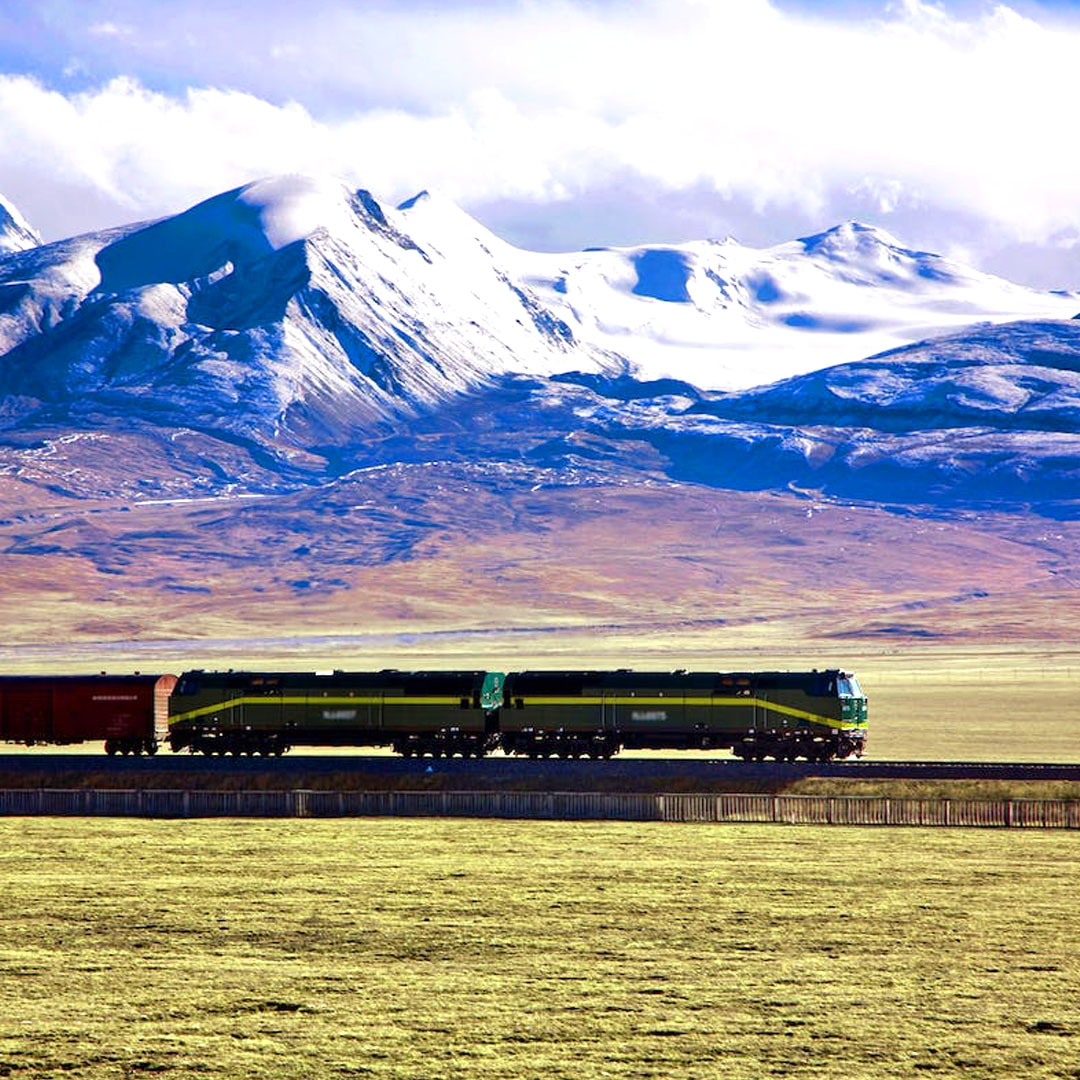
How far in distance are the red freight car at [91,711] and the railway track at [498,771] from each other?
525 cm

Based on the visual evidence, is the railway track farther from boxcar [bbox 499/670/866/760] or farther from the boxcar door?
the boxcar door

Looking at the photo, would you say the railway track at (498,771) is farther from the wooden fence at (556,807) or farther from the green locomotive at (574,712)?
the wooden fence at (556,807)

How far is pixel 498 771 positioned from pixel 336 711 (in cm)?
1123

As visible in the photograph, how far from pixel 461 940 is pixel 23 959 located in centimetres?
1034

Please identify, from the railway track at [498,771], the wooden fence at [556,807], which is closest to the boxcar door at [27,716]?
the railway track at [498,771]

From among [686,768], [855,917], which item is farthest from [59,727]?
[855,917]

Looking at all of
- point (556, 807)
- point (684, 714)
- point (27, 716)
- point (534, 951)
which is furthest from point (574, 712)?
point (534, 951)

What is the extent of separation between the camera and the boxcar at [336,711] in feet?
254

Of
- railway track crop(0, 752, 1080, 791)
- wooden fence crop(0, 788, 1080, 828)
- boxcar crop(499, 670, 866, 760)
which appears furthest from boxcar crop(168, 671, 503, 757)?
wooden fence crop(0, 788, 1080, 828)

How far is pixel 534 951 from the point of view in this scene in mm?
43469

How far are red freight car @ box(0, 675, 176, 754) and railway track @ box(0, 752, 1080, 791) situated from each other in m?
5.25

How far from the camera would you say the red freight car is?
80.1 m

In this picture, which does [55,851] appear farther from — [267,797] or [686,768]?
[686,768]

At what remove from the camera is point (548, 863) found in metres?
54.9
